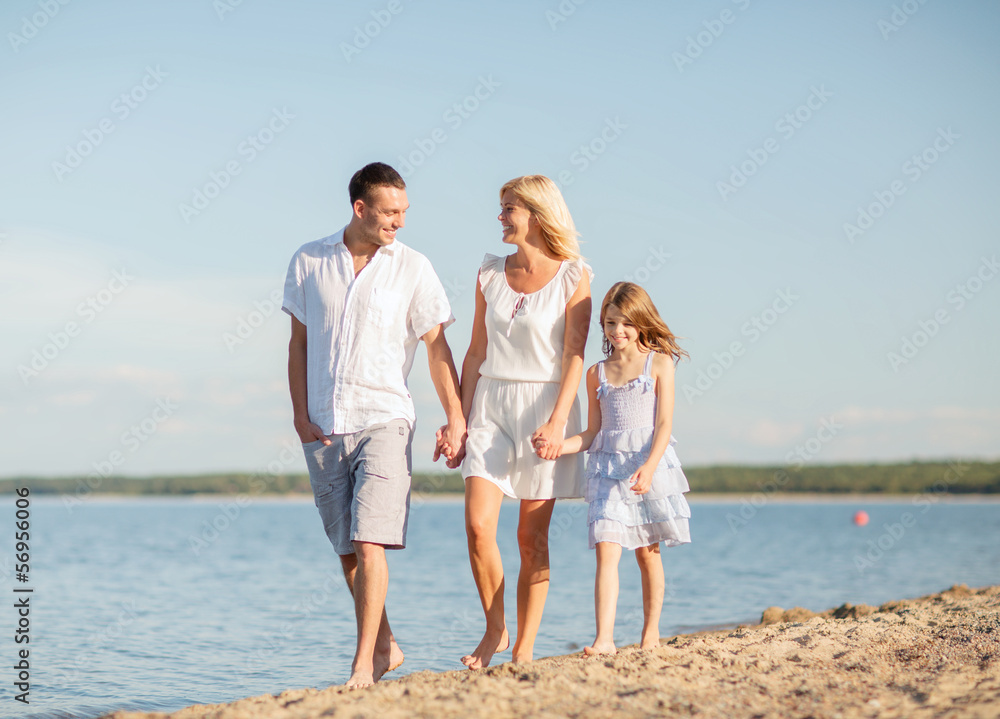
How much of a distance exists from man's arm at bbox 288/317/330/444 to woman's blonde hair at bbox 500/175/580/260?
1231 millimetres

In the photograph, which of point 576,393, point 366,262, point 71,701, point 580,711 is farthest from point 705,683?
point 71,701

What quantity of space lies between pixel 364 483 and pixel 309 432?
42cm

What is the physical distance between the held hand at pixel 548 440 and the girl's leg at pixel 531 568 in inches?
10.6

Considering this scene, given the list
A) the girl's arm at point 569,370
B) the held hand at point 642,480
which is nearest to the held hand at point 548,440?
the girl's arm at point 569,370

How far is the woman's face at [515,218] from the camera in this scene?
4230 millimetres

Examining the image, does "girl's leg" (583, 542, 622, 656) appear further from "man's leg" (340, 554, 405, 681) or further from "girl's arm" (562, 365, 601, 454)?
"man's leg" (340, 554, 405, 681)

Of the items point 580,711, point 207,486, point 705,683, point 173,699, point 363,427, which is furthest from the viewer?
point 207,486

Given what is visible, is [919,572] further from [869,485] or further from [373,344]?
[869,485]

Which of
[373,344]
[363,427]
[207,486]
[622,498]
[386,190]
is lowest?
[207,486]

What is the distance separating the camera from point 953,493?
6606 cm

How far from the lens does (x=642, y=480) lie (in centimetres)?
401

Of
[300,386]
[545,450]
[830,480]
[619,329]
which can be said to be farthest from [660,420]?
[830,480]

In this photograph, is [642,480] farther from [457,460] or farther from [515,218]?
[515,218]

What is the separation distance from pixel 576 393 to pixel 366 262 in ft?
3.97
